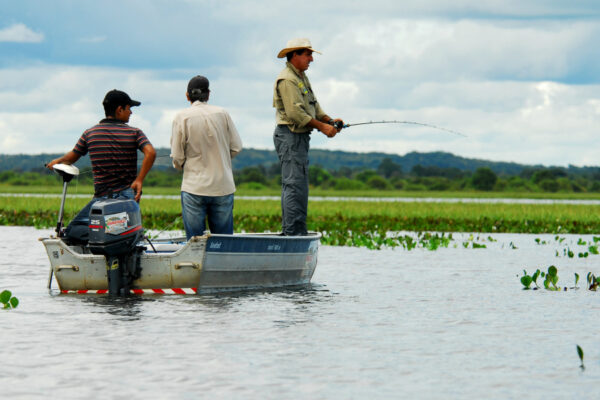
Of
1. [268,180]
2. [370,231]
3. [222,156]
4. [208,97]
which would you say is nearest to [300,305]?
Result: [222,156]

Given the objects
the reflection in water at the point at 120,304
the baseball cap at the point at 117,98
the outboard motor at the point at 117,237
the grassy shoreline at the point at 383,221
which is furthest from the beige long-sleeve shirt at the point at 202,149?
the grassy shoreline at the point at 383,221

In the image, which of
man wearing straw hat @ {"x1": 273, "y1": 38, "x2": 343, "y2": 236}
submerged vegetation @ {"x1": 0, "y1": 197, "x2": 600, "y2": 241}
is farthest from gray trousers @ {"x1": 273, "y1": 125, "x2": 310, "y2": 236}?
submerged vegetation @ {"x1": 0, "y1": 197, "x2": 600, "y2": 241}

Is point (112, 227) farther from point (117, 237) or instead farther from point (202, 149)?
point (202, 149)

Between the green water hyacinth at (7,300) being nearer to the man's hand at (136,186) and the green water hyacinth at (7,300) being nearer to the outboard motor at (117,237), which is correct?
the outboard motor at (117,237)

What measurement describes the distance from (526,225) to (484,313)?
642 inches

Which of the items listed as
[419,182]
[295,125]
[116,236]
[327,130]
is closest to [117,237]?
[116,236]

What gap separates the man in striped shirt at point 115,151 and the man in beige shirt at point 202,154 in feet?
1.50

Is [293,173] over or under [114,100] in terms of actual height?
under

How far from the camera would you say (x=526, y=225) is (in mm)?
25594

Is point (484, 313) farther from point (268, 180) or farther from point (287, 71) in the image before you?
point (268, 180)

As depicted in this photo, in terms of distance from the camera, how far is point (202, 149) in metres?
10.6

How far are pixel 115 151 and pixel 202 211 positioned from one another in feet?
3.87

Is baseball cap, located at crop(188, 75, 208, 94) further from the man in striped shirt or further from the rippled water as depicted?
the rippled water

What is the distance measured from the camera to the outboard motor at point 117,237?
982cm
